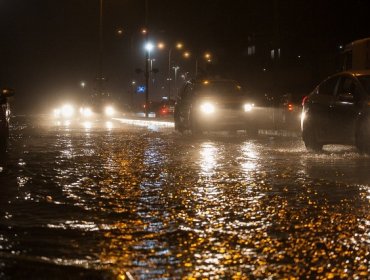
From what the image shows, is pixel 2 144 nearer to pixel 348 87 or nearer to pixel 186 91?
pixel 348 87

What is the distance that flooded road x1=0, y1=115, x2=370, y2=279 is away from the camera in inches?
218

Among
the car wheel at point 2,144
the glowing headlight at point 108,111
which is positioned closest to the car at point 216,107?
the car wheel at point 2,144

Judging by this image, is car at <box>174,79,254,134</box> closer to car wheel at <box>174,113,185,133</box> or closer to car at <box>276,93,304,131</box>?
car wheel at <box>174,113,185,133</box>

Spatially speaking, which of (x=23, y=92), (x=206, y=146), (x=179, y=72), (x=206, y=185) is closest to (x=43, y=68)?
(x=23, y=92)

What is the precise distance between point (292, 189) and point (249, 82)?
7374 centimetres

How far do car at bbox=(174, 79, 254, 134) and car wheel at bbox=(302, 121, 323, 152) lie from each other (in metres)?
6.84

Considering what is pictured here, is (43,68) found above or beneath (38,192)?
above

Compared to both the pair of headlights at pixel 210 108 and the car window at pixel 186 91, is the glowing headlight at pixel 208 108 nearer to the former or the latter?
the pair of headlights at pixel 210 108

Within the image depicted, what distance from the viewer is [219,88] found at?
25438 millimetres

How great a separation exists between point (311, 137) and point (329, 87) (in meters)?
1.19

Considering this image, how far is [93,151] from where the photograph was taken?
17.4m

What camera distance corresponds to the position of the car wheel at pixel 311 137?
55.1 ft

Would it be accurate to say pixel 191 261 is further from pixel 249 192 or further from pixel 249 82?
pixel 249 82

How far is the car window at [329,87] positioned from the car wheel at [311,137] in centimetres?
79
